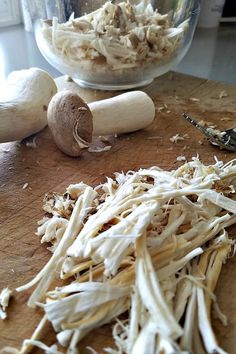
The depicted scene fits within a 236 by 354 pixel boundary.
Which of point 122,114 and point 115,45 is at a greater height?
point 115,45

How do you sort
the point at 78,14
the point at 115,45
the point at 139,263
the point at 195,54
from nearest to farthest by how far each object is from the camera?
1. the point at 139,263
2. the point at 115,45
3. the point at 78,14
4. the point at 195,54

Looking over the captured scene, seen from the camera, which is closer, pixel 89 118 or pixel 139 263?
pixel 139 263

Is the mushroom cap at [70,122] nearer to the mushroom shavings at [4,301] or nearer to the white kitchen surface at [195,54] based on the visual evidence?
the mushroom shavings at [4,301]

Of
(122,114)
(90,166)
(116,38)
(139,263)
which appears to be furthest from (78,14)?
(139,263)

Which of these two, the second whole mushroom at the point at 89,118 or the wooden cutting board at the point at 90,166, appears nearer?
the wooden cutting board at the point at 90,166

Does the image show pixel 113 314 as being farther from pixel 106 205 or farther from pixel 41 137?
pixel 41 137

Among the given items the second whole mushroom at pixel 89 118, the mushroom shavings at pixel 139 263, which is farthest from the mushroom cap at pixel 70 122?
the mushroom shavings at pixel 139 263

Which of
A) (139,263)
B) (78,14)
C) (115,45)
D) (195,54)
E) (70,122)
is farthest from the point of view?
(195,54)

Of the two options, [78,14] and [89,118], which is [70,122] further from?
[78,14]
